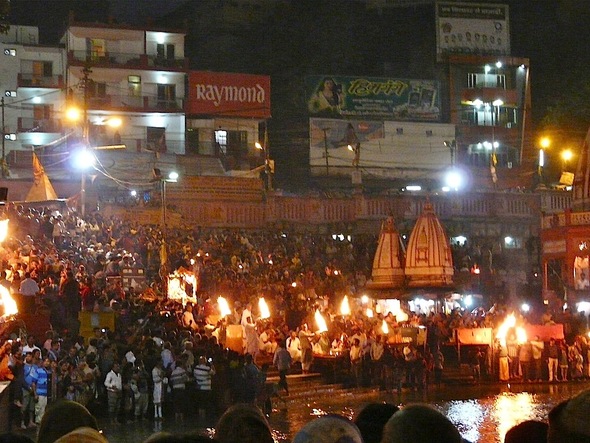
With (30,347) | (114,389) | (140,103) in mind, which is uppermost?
(140,103)

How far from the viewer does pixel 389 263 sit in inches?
1050

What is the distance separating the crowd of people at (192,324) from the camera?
1922cm

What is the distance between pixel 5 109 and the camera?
5047 cm

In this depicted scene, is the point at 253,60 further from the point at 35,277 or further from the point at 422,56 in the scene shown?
the point at 35,277

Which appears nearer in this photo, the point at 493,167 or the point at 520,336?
the point at 520,336

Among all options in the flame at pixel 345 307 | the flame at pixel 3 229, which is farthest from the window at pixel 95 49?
the flame at pixel 3 229

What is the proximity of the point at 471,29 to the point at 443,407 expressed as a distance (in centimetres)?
3908

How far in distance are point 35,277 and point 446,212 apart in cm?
2361

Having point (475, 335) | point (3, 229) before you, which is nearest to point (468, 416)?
point (475, 335)

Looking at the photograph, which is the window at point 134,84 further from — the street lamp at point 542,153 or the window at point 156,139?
the street lamp at point 542,153

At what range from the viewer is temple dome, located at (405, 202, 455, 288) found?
25.8 meters

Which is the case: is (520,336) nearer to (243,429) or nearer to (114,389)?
(114,389)

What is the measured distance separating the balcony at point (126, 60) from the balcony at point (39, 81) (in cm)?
136

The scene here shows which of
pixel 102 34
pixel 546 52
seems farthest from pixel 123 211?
pixel 546 52
